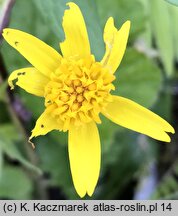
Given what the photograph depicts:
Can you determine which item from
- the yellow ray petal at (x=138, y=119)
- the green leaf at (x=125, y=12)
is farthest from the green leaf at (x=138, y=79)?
the yellow ray petal at (x=138, y=119)

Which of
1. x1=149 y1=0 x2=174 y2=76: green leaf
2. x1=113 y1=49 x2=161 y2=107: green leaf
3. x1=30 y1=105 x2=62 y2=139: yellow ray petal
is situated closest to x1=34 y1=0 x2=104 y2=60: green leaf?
x1=30 y1=105 x2=62 y2=139: yellow ray petal

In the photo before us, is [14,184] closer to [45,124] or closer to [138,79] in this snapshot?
[138,79]

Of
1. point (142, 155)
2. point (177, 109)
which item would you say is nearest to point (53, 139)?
point (142, 155)

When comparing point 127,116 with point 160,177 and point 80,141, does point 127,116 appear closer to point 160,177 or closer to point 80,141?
point 80,141

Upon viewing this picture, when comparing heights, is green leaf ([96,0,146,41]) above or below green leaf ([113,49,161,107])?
above

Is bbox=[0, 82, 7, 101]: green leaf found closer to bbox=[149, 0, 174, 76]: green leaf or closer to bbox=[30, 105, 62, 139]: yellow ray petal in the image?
bbox=[30, 105, 62, 139]: yellow ray petal

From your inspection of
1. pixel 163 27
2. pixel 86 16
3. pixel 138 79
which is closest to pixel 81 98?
pixel 86 16

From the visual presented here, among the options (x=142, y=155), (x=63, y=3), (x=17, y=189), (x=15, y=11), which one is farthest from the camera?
(x=142, y=155)
